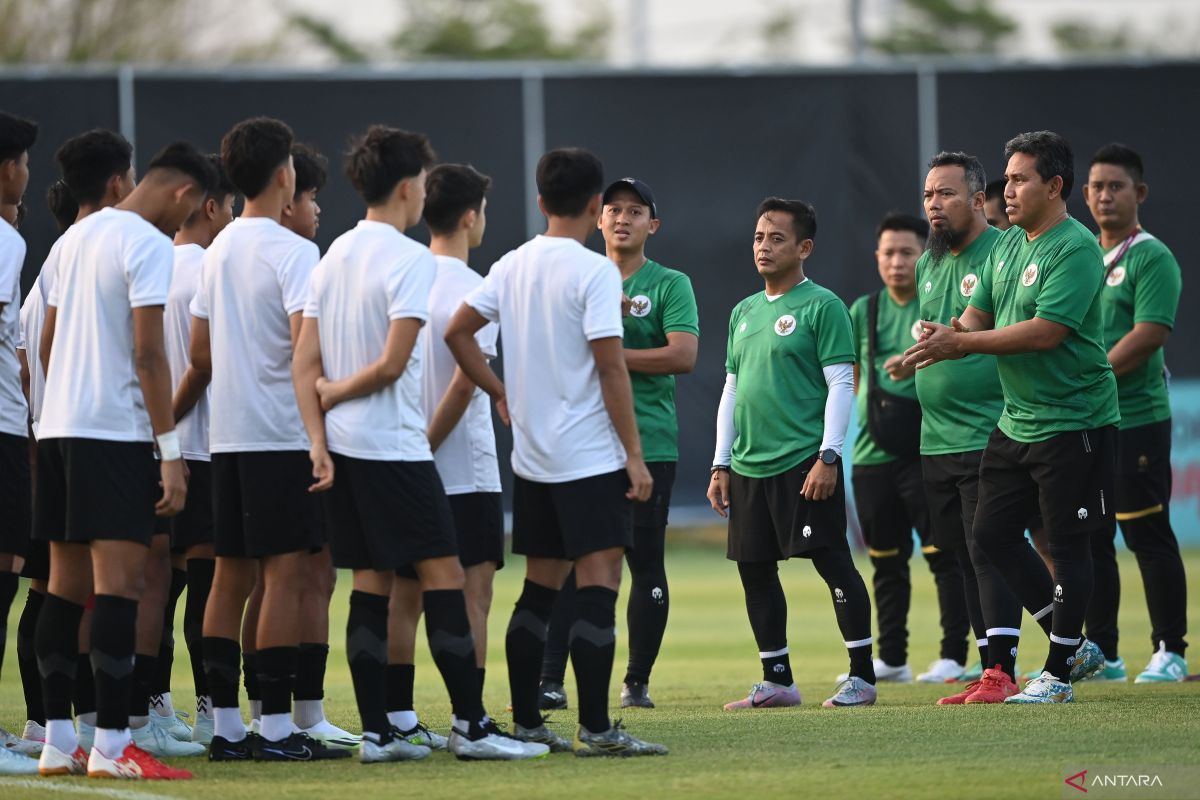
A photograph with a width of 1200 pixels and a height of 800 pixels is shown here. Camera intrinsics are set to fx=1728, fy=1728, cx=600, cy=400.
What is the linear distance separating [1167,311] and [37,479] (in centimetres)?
558

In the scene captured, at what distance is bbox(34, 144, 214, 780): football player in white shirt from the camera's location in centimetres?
593

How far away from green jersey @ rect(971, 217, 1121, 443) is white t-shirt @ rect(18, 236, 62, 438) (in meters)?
4.02

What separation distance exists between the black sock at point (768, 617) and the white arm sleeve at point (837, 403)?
0.70 metres

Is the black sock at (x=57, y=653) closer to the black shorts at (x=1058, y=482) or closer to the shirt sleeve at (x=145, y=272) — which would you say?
the shirt sleeve at (x=145, y=272)

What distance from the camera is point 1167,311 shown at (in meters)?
8.78

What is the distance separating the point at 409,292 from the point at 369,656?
1.28 m

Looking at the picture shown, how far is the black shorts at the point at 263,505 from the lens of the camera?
6.18 meters

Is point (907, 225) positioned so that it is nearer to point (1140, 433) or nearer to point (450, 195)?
point (1140, 433)

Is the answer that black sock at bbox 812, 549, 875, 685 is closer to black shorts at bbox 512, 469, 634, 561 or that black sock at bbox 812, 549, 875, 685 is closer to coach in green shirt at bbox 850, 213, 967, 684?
coach in green shirt at bbox 850, 213, 967, 684

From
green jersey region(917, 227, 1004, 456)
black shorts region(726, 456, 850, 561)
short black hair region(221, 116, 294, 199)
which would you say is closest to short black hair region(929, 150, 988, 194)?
green jersey region(917, 227, 1004, 456)

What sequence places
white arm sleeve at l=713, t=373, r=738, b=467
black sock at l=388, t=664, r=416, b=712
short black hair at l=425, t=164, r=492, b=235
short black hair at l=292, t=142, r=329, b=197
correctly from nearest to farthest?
black sock at l=388, t=664, r=416, b=712, short black hair at l=425, t=164, r=492, b=235, short black hair at l=292, t=142, r=329, b=197, white arm sleeve at l=713, t=373, r=738, b=467

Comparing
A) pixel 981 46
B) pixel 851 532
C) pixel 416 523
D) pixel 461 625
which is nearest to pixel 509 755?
pixel 461 625

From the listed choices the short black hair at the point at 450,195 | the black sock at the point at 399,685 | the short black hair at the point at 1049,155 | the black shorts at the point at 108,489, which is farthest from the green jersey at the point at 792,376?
the black shorts at the point at 108,489

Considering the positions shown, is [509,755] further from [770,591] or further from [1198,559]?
[1198,559]
